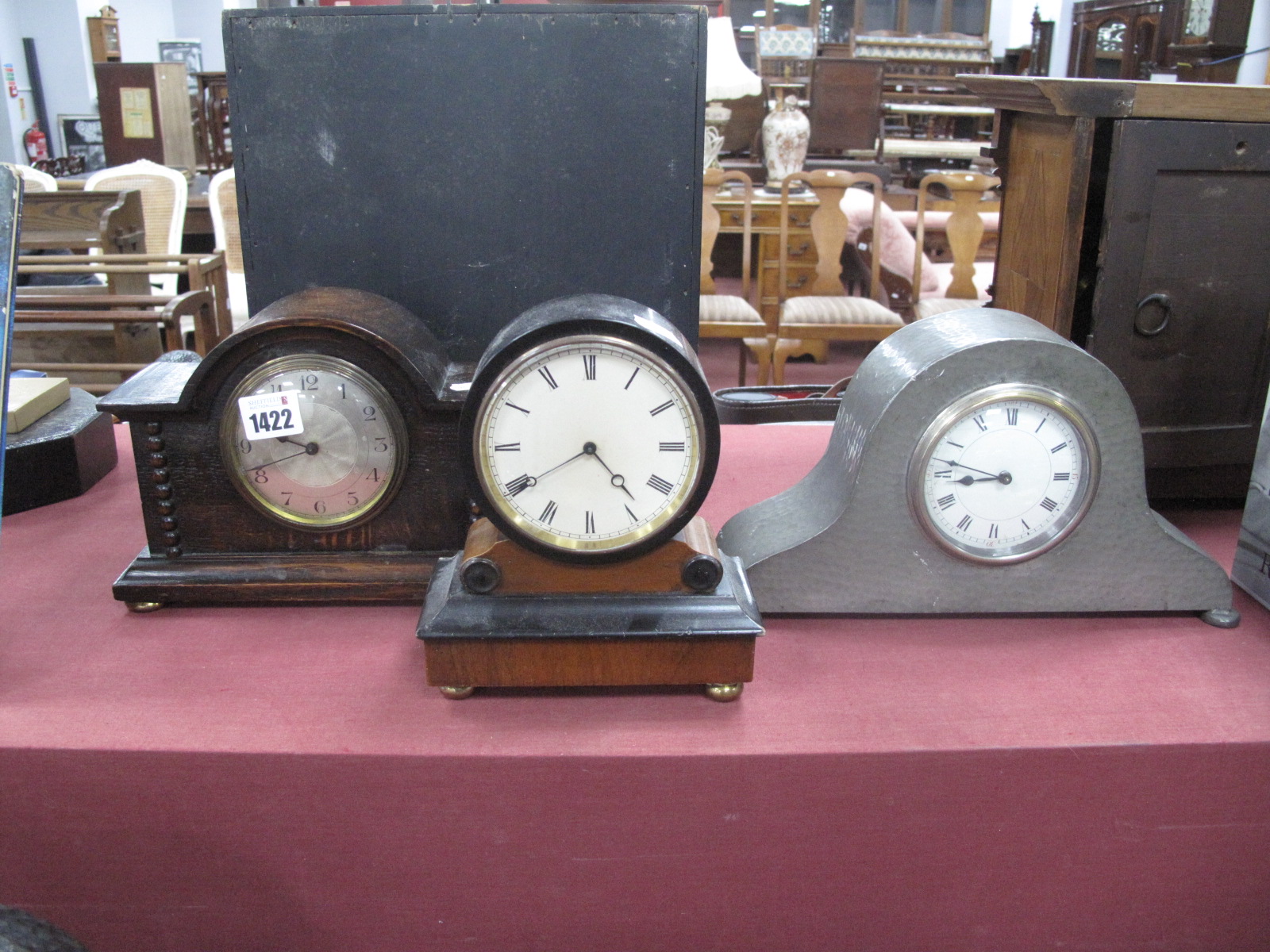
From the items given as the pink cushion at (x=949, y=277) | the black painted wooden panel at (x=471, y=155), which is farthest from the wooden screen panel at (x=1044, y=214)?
the pink cushion at (x=949, y=277)

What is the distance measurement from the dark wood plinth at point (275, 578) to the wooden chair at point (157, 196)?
139 inches

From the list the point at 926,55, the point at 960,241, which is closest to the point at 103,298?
the point at 960,241

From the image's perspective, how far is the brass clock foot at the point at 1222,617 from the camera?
117cm

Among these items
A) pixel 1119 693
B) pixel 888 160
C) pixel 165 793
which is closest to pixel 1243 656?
pixel 1119 693

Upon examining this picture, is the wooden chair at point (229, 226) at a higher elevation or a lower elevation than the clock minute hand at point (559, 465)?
lower

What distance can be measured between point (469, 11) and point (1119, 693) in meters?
1.06

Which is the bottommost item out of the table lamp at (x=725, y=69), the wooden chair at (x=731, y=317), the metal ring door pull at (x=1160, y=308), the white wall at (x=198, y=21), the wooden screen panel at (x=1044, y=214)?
the wooden chair at (x=731, y=317)

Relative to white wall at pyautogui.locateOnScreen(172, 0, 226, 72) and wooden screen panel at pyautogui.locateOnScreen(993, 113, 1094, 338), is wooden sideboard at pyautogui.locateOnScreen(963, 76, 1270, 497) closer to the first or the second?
wooden screen panel at pyautogui.locateOnScreen(993, 113, 1094, 338)

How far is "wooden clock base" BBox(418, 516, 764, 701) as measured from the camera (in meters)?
1.00

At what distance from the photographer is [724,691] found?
103 centimetres

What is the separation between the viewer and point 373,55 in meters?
1.24

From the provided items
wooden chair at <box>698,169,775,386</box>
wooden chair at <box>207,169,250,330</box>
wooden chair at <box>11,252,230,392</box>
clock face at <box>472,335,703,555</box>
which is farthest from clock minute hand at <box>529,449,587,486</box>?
wooden chair at <box>207,169,250,330</box>

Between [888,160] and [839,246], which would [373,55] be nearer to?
[839,246]

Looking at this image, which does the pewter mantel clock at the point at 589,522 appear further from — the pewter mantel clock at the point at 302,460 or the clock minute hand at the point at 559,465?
the pewter mantel clock at the point at 302,460
